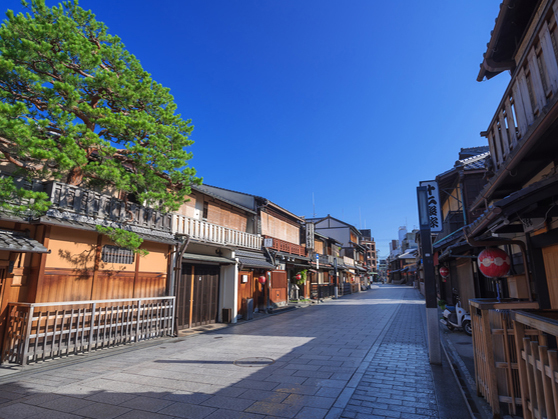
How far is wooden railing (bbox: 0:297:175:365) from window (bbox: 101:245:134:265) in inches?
57.5

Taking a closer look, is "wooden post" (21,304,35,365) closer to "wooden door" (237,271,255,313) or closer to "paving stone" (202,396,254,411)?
"paving stone" (202,396,254,411)

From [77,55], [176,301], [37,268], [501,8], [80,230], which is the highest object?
[77,55]

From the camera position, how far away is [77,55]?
9367 millimetres

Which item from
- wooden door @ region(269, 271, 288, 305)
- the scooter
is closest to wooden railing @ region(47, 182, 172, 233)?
wooden door @ region(269, 271, 288, 305)

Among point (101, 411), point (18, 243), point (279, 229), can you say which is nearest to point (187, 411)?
point (101, 411)

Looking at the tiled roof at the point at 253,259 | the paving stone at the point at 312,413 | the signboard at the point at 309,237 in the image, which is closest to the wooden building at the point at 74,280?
the tiled roof at the point at 253,259

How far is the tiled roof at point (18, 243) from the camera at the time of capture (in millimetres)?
7398

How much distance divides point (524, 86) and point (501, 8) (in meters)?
2.25

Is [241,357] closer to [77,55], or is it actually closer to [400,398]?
[400,398]

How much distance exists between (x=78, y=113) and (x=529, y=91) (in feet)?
37.1

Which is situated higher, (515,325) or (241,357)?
(515,325)

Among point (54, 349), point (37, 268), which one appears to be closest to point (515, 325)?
point (54, 349)

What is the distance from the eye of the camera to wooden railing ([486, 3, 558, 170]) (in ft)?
14.2

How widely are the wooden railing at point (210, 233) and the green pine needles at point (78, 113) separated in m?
2.66
